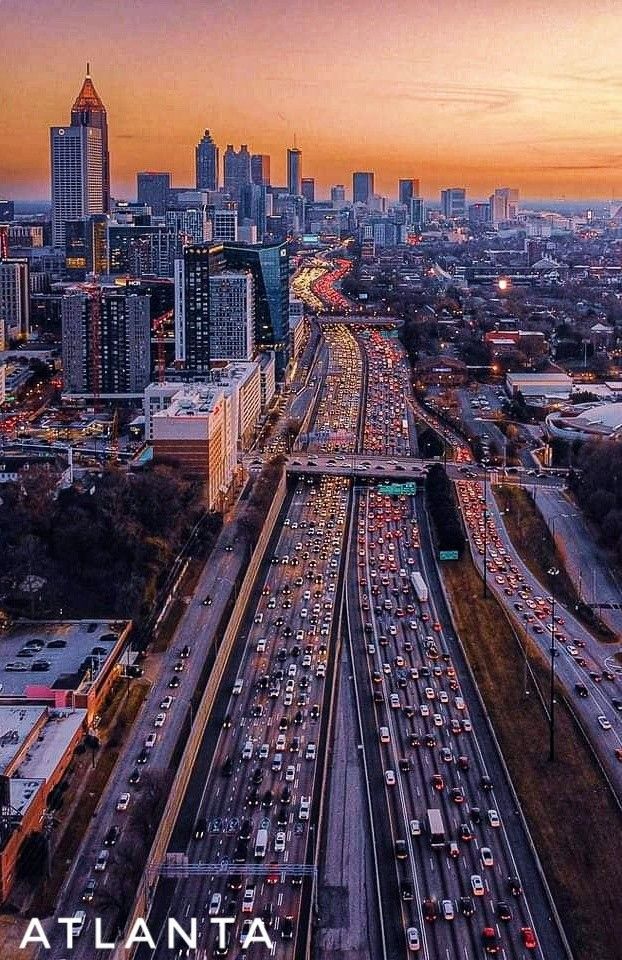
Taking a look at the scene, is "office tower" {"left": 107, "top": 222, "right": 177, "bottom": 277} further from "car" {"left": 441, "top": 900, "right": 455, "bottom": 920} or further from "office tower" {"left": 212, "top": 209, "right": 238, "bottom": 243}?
"car" {"left": 441, "top": 900, "right": 455, "bottom": 920}

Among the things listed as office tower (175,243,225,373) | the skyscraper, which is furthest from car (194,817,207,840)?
the skyscraper

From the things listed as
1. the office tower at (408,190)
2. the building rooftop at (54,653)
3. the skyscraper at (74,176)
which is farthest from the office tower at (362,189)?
the building rooftop at (54,653)

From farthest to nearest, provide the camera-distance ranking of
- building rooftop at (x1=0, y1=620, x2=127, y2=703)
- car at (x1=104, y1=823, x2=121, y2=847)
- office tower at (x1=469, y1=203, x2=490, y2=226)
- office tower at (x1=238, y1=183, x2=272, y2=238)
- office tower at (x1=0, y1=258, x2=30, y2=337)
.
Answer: office tower at (x1=469, y1=203, x2=490, y2=226) → office tower at (x1=238, y1=183, x2=272, y2=238) → office tower at (x1=0, y1=258, x2=30, y2=337) → building rooftop at (x1=0, y1=620, x2=127, y2=703) → car at (x1=104, y1=823, x2=121, y2=847)

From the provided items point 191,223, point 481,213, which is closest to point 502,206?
point 481,213

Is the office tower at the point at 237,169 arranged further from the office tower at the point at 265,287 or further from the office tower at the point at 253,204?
the office tower at the point at 265,287

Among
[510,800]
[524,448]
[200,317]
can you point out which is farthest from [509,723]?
[200,317]

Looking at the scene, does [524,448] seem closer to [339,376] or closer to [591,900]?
[339,376]
